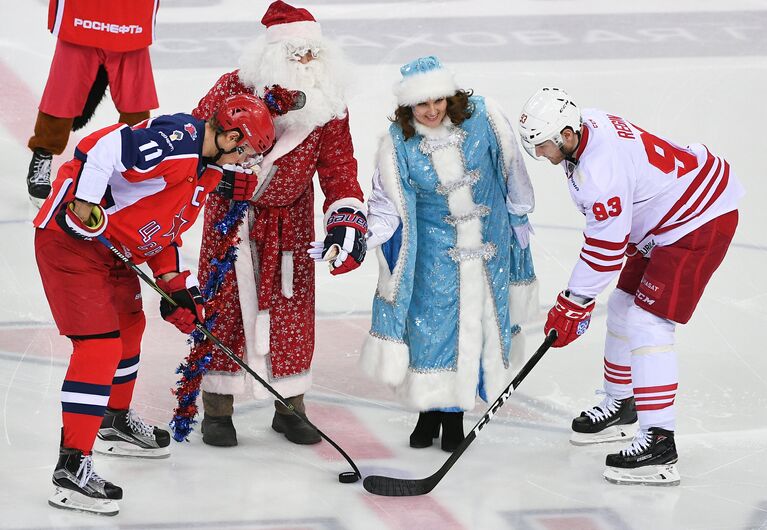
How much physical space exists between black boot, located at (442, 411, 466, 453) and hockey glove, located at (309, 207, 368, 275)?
569 mm

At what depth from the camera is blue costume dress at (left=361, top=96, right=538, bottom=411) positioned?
364 centimetres

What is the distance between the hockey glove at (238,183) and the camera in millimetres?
3531

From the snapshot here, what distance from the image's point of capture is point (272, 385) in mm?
3768

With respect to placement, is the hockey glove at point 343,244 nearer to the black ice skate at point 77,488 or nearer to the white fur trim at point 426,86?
the white fur trim at point 426,86

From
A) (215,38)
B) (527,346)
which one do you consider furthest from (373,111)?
(527,346)

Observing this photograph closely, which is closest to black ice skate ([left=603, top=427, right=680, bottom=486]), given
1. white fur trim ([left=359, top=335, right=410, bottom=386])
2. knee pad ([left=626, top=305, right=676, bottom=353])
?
knee pad ([left=626, top=305, right=676, bottom=353])

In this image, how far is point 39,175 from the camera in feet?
17.1

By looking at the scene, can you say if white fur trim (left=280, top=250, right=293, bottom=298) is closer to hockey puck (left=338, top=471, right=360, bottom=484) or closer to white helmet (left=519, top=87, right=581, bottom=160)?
hockey puck (left=338, top=471, right=360, bottom=484)

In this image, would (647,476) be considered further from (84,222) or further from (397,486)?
(84,222)

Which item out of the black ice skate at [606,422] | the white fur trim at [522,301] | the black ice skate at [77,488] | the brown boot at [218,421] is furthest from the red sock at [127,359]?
the black ice skate at [606,422]

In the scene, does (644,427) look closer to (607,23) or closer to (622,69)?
(622,69)

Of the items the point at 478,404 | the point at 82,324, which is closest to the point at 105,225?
the point at 82,324

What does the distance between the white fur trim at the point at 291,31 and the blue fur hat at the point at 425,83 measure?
287 mm

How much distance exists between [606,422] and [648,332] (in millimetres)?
449
